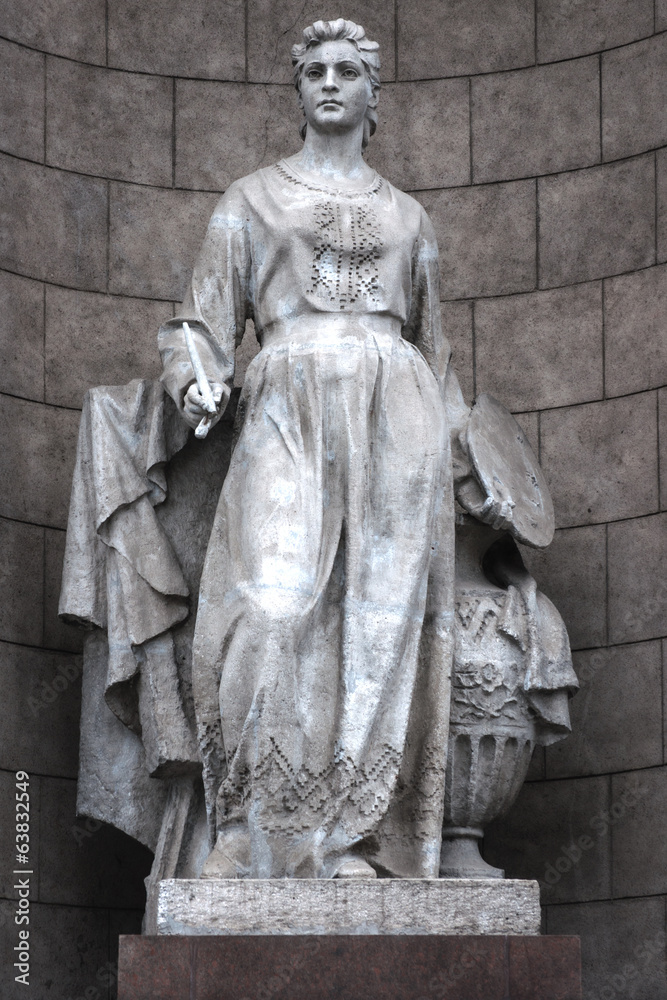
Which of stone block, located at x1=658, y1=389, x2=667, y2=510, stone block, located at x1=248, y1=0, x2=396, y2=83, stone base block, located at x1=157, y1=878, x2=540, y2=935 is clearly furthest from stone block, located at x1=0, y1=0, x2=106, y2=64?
stone base block, located at x1=157, y1=878, x2=540, y2=935

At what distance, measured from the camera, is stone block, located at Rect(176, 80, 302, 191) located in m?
9.39

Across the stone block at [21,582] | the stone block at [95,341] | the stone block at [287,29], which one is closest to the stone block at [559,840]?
the stone block at [21,582]

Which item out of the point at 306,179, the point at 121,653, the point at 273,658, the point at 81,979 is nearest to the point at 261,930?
the point at 273,658

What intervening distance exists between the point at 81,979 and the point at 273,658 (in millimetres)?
2031

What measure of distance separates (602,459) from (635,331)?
520 mm

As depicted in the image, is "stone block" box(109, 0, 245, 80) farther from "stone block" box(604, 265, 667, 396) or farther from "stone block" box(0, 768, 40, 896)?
"stone block" box(0, 768, 40, 896)

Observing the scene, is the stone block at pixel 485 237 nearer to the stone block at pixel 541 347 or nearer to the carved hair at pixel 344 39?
the stone block at pixel 541 347

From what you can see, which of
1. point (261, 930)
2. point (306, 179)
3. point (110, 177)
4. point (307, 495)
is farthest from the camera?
point (110, 177)

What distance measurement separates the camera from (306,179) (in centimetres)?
777

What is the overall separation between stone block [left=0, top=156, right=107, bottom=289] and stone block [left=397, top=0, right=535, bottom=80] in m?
1.45

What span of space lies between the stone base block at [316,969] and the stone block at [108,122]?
373 cm

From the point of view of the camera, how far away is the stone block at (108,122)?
362 inches

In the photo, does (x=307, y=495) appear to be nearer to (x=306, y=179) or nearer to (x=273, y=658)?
(x=273, y=658)

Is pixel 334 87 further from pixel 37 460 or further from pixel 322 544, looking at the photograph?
pixel 37 460
